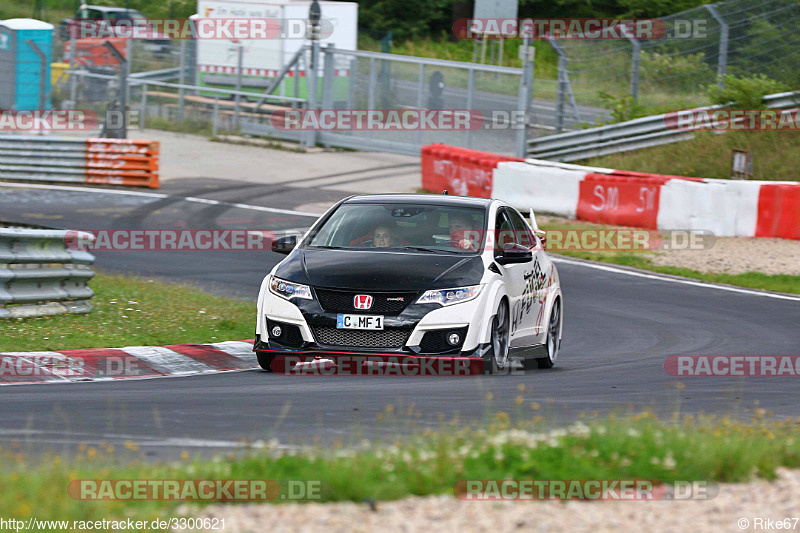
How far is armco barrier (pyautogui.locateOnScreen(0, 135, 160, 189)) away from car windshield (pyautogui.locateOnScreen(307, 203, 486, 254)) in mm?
16600

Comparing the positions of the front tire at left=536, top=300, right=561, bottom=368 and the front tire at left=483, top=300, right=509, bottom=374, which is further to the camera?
the front tire at left=536, top=300, right=561, bottom=368

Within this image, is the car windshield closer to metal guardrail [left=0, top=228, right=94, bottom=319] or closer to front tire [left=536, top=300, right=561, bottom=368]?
front tire [left=536, top=300, right=561, bottom=368]

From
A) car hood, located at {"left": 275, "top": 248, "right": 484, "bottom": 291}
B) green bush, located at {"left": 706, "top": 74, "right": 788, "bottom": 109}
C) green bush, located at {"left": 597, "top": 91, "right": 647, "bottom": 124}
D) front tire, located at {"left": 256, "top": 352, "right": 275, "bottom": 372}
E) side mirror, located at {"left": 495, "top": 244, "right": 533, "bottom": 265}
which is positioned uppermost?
green bush, located at {"left": 706, "top": 74, "right": 788, "bottom": 109}

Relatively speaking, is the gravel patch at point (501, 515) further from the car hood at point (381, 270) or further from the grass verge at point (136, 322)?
the grass verge at point (136, 322)

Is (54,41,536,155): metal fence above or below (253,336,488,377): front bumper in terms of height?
above

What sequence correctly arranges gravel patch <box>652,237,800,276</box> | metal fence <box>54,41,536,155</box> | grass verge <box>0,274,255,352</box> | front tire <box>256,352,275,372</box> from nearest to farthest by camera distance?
front tire <box>256,352,275,372</box>
grass verge <box>0,274,255,352</box>
gravel patch <box>652,237,800,276</box>
metal fence <box>54,41,536,155</box>

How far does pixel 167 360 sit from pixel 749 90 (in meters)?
17.3

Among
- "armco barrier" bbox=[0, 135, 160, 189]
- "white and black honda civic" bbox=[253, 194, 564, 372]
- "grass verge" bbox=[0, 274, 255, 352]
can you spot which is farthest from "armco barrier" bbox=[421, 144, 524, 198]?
"white and black honda civic" bbox=[253, 194, 564, 372]

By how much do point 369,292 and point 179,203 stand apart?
614 inches

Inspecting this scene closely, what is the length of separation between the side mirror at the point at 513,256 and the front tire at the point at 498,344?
37 centimetres

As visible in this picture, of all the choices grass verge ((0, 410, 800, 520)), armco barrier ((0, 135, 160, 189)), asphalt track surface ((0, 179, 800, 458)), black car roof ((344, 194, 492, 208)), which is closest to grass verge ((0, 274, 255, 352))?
asphalt track surface ((0, 179, 800, 458))

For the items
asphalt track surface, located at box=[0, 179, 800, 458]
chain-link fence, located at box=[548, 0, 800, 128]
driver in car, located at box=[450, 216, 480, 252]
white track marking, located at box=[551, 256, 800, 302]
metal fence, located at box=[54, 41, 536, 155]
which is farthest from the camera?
metal fence, located at box=[54, 41, 536, 155]

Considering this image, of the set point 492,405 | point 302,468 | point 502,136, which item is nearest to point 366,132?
point 502,136

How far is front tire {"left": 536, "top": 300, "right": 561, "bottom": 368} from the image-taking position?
11.3 m
